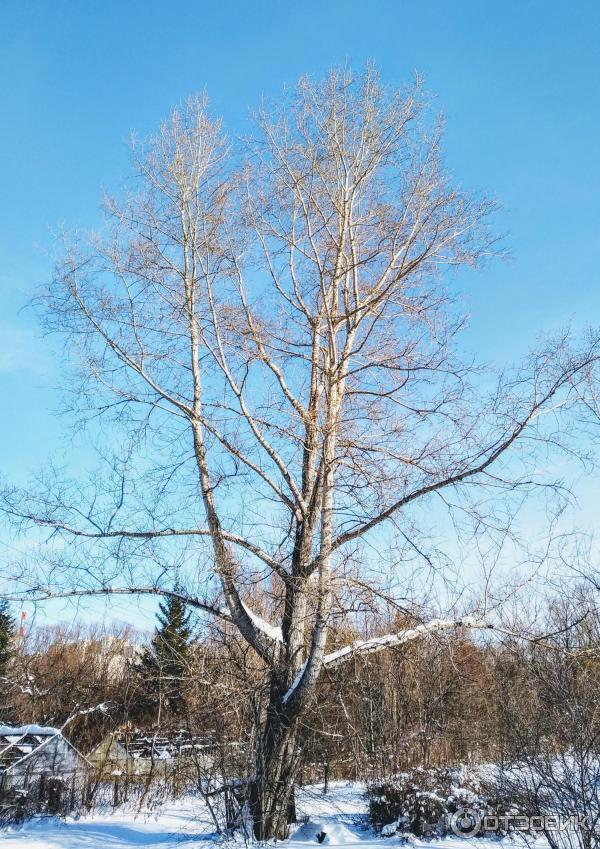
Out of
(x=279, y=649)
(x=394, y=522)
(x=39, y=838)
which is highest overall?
(x=394, y=522)

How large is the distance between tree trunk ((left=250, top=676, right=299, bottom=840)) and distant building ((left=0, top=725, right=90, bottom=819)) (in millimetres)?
8245

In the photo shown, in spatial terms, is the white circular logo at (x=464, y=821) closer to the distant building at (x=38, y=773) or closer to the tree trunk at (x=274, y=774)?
the tree trunk at (x=274, y=774)

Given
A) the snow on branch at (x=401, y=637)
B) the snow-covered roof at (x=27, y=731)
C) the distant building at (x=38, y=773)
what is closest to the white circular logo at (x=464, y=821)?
the snow on branch at (x=401, y=637)

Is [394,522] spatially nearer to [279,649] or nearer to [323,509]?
[323,509]

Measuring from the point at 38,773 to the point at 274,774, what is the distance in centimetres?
925

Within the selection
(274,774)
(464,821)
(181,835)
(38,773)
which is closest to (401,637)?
(274,774)

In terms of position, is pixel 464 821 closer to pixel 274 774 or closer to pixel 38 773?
pixel 274 774

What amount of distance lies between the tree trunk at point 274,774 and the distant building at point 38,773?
325 inches

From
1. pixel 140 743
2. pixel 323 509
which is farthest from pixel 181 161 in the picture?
pixel 140 743

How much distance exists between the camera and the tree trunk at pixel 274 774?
23.9 feet

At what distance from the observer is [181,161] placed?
32.3 ft

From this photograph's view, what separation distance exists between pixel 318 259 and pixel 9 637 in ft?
85.7

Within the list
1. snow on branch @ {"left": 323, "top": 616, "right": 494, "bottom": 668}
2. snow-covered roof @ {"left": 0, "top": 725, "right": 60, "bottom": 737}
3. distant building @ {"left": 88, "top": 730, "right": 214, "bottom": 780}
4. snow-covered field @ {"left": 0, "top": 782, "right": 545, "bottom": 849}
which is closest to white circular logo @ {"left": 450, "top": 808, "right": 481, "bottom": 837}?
snow-covered field @ {"left": 0, "top": 782, "right": 545, "bottom": 849}

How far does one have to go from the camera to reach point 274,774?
731 cm
